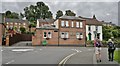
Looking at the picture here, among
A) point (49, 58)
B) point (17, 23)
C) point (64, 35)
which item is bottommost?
point (49, 58)

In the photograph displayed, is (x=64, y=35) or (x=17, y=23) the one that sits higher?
(x=17, y=23)

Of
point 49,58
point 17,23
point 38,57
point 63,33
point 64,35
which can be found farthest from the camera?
point 17,23

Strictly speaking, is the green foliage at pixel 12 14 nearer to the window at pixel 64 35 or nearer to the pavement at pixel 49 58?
the window at pixel 64 35

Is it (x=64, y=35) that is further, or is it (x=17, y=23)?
(x=17, y=23)

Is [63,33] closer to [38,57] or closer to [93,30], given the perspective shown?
[93,30]

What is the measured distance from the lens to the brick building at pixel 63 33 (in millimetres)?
53438

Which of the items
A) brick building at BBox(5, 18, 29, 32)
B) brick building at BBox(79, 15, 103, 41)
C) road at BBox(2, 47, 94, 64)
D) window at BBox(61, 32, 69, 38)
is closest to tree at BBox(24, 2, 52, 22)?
brick building at BBox(5, 18, 29, 32)

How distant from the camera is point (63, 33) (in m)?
55.5

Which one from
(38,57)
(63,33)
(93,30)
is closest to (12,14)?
(93,30)

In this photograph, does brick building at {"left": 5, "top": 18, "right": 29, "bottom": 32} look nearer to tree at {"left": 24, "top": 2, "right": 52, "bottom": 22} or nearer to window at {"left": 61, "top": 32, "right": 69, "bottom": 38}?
tree at {"left": 24, "top": 2, "right": 52, "bottom": 22}

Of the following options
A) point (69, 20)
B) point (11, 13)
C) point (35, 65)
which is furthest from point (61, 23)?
point (11, 13)

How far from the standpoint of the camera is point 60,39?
54844mm

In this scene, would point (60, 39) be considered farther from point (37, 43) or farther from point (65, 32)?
point (37, 43)

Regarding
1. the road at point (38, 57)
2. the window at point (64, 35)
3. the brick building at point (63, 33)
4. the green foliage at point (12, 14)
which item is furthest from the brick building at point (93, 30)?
the green foliage at point (12, 14)
